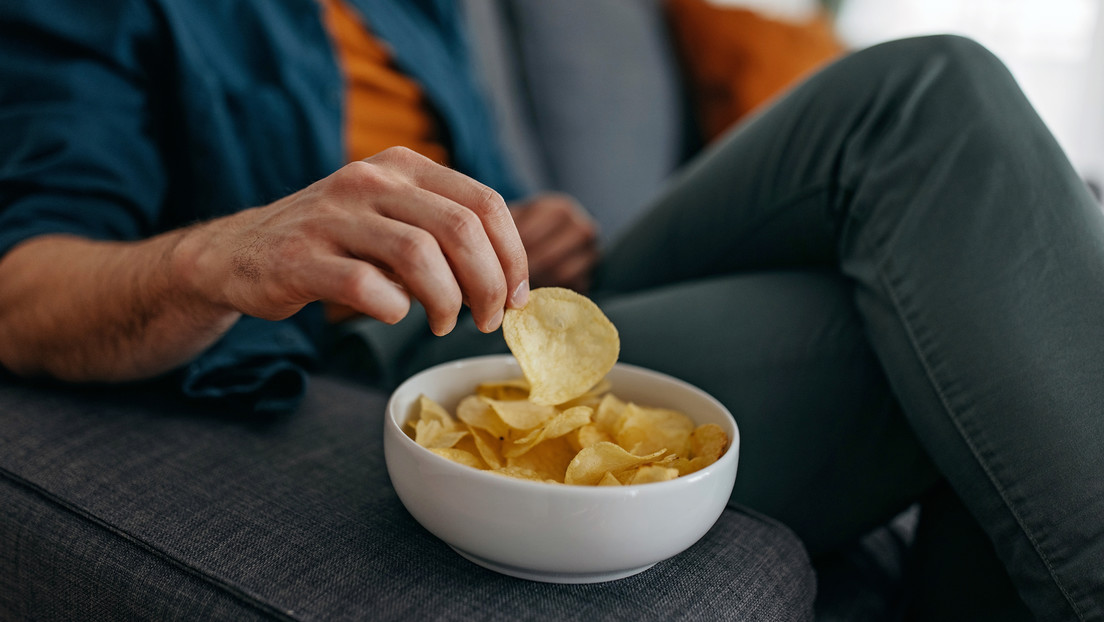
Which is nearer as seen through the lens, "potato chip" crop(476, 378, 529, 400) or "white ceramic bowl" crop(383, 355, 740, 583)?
"white ceramic bowl" crop(383, 355, 740, 583)

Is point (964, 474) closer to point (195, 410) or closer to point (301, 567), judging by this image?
point (301, 567)

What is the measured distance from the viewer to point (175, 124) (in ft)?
2.72

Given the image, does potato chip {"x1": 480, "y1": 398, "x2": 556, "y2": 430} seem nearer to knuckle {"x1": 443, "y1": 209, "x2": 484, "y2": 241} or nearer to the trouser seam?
knuckle {"x1": 443, "y1": 209, "x2": 484, "y2": 241}

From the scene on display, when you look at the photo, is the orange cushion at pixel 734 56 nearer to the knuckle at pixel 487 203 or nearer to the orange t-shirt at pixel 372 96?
the orange t-shirt at pixel 372 96

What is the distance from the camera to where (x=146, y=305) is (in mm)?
565

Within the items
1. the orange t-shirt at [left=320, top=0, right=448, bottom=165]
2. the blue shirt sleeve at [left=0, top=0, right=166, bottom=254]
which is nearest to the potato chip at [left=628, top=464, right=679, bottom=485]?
the blue shirt sleeve at [left=0, top=0, right=166, bottom=254]

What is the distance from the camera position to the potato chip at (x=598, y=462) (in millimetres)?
433

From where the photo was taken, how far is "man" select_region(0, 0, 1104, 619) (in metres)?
0.45

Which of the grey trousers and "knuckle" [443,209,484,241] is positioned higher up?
"knuckle" [443,209,484,241]

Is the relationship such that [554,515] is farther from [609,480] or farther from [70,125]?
[70,125]

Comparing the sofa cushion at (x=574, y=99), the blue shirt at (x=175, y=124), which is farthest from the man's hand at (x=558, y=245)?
the sofa cushion at (x=574, y=99)

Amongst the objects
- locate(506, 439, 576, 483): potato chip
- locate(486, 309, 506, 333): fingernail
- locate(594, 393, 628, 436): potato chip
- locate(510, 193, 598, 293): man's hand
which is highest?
locate(486, 309, 506, 333): fingernail

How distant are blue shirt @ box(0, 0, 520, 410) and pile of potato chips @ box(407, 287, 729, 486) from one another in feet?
0.81

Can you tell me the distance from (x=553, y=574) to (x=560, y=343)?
16 cm
